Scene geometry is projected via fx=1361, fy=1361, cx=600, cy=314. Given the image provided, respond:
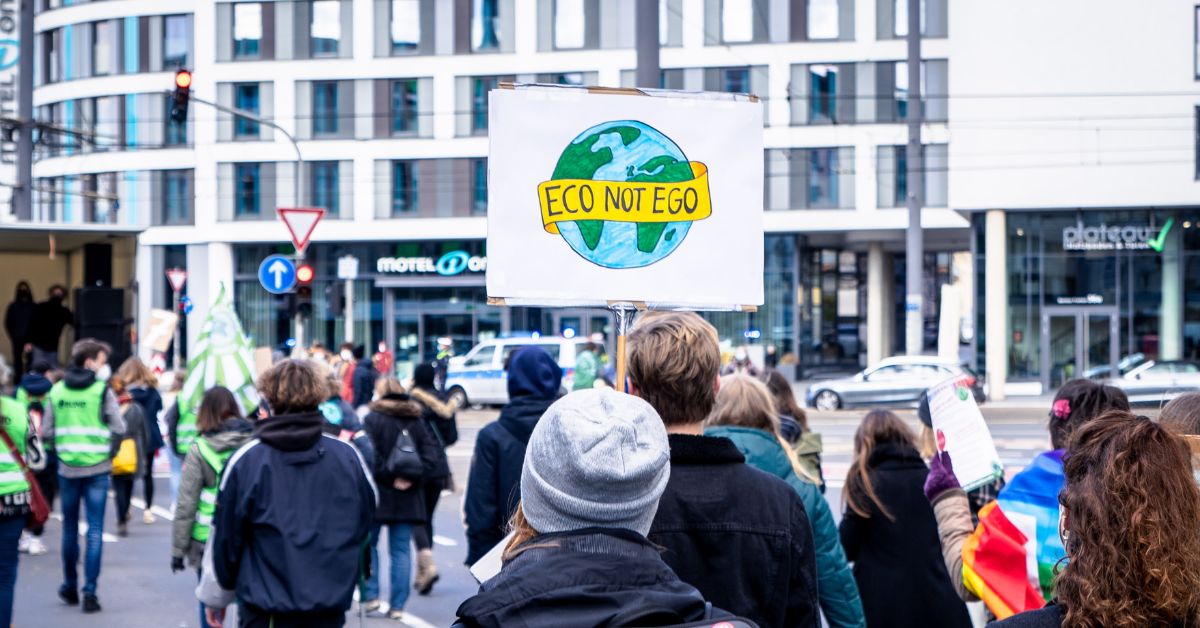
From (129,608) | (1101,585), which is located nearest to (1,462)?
(129,608)

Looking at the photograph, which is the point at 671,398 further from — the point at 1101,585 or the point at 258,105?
the point at 258,105

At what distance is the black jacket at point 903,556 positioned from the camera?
573 centimetres

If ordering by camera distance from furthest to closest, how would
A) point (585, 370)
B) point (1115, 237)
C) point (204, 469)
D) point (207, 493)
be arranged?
point (1115, 237)
point (585, 370)
point (207, 493)
point (204, 469)

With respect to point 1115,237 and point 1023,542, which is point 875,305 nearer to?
point 1115,237

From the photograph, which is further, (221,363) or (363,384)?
(363,384)

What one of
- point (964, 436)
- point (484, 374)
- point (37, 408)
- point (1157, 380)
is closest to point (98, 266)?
point (37, 408)

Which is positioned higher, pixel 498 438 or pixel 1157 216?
pixel 1157 216

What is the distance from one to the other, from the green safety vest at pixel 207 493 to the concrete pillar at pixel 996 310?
30017 mm

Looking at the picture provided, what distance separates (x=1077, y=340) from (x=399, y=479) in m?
30.1

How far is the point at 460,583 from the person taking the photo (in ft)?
34.7

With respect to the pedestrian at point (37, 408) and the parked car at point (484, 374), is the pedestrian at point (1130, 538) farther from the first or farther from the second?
the parked car at point (484, 374)

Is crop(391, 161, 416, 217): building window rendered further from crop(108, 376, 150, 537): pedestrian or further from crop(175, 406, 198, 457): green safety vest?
crop(175, 406, 198, 457): green safety vest

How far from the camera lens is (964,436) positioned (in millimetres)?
4547

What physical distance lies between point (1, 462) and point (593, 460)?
245 inches
